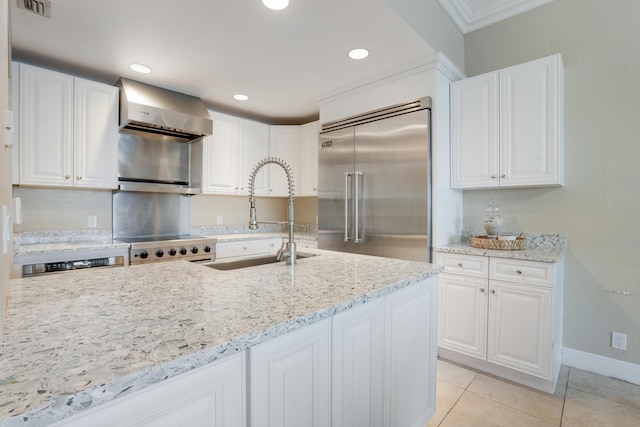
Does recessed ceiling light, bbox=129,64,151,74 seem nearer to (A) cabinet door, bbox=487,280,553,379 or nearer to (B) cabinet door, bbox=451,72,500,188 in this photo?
(B) cabinet door, bbox=451,72,500,188

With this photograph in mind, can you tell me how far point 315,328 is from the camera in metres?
1.02

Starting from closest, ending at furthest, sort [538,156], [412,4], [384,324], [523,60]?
[384,324] → [412,4] → [538,156] → [523,60]

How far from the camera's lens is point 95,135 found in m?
2.77

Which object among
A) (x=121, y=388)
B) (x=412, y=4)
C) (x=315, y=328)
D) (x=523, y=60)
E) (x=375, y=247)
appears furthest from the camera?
(x=375, y=247)

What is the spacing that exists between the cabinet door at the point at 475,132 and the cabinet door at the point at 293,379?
84.7 inches

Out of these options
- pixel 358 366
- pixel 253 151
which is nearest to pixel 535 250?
pixel 358 366

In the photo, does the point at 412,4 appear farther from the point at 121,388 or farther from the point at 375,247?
the point at 121,388

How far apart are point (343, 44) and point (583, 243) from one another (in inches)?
94.1

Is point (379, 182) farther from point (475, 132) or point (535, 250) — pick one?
point (535, 250)

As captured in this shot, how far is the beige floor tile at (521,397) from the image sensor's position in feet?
6.23

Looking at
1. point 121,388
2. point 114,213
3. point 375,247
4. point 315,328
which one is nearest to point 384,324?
point 315,328

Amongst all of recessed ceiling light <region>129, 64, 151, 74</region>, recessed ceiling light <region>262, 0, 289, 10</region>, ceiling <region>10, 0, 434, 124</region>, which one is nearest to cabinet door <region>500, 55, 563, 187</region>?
ceiling <region>10, 0, 434, 124</region>

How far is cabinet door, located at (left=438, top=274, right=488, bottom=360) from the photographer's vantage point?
2.33 metres

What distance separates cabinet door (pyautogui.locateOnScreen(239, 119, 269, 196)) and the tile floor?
9.42ft
